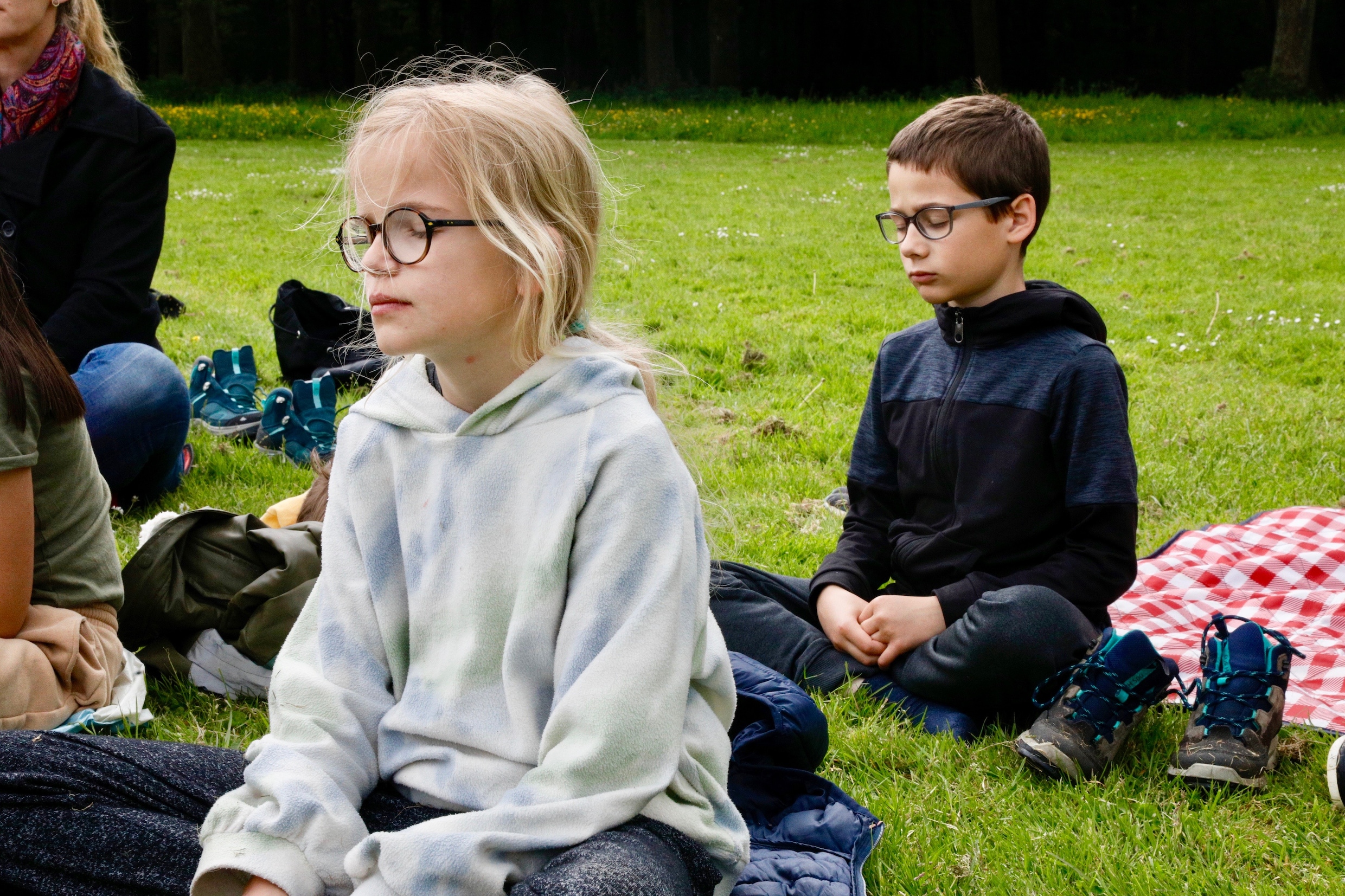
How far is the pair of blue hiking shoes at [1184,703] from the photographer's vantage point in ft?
8.86

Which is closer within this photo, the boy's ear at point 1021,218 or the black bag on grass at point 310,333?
the boy's ear at point 1021,218

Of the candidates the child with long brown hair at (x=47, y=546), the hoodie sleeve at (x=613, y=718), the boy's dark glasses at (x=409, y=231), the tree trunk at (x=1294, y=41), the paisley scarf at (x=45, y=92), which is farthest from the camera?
the tree trunk at (x=1294, y=41)

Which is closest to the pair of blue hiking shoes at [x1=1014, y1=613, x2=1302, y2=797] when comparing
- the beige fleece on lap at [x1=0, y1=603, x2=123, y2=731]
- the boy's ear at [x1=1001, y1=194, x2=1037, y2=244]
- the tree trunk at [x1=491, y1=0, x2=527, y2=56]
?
the boy's ear at [x1=1001, y1=194, x2=1037, y2=244]

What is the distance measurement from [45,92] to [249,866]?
10.6ft

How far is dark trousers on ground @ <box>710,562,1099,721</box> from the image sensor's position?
2.88 meters

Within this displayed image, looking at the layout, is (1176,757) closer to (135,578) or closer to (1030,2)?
(135,578)

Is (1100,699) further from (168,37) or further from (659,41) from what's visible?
(168,37)

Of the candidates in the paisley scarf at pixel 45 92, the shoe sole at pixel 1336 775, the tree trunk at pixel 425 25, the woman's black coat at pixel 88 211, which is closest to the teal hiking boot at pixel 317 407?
the woman's black coat at pixel 88 211

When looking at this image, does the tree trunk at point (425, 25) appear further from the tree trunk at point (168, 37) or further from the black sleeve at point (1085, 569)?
the black sleeve at point (1085, 569)

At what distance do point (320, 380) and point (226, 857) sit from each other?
3640mm

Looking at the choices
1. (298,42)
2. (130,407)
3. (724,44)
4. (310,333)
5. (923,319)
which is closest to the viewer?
(130,407)

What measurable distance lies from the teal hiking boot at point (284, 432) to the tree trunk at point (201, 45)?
25.5m

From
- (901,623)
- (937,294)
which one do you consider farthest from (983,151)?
(901,623)

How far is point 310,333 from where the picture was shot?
6.09 m
